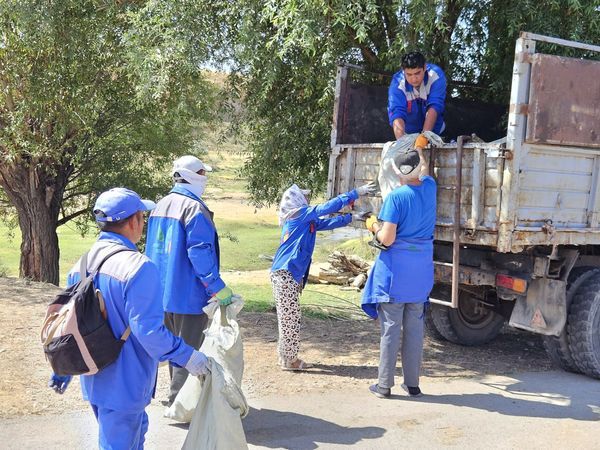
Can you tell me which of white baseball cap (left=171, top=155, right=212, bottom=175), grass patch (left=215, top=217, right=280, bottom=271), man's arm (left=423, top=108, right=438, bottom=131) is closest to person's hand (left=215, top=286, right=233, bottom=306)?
white baseball cap (left=171, top=155, right=212, bottom=175)

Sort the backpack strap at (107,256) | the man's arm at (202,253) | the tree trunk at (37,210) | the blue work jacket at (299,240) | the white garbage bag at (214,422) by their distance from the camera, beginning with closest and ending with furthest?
the backpack strap at (107,256)
the white garbage bag at (214,422)
the man's arm at (202,253)
the blue work jacket at (299,240)
the tree trunk at (37,210)

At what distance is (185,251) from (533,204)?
2.68 metres

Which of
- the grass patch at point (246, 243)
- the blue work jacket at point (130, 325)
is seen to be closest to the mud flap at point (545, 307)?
the blue work jacket at point (130, 325)

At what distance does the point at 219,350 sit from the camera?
4.35 metres

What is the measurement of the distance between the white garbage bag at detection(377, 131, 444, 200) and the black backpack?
3.34 metres

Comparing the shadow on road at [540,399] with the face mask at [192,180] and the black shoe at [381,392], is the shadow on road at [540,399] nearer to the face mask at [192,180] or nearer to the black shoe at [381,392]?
the black shoe at [381,392]

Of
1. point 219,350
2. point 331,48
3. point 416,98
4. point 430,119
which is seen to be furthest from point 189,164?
point 331,48

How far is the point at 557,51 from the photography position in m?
7.02

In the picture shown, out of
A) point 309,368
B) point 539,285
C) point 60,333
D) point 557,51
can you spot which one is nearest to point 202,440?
point 60,333

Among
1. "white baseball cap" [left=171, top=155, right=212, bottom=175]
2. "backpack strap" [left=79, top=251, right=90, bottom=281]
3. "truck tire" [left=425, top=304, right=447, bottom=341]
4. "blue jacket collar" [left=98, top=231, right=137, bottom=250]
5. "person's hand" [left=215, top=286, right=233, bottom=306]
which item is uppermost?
"white baseball cap" [left=171, top=155, right=212, bottom=175]

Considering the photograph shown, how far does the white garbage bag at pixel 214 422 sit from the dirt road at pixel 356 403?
2.75ft

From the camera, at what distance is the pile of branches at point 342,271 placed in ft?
47.4

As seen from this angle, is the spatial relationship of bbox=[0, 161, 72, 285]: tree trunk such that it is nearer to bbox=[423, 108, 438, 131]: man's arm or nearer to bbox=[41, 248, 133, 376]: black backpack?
bbox=[423, 108, 438, 131]: man's arm

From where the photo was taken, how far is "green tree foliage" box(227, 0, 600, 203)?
21.2 ft
